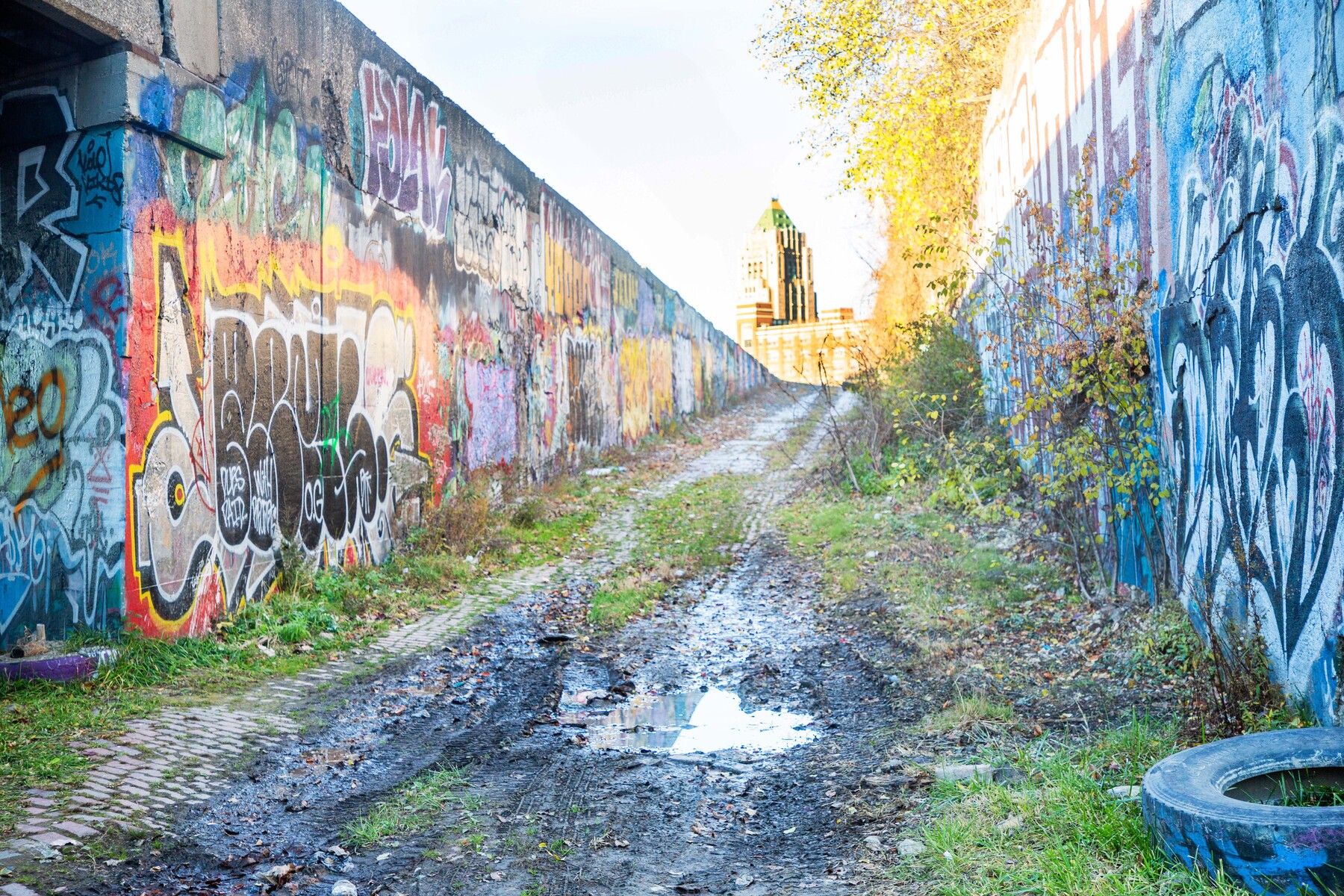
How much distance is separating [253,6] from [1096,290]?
6063mm

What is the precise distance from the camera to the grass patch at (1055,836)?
2.97m

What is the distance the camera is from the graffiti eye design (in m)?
6.06

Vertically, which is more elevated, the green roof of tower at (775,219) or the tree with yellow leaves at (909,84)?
the green roof of tower at (775,219)

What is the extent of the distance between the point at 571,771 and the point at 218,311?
406 centimetres

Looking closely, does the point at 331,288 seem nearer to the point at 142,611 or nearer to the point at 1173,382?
the point at 142,611

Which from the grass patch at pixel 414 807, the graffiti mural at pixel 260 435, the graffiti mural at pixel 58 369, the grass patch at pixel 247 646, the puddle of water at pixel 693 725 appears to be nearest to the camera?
the grass patch at pixel 414 807

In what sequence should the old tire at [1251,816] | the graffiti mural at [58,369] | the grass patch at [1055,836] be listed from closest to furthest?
1. the old tire at [1251,816]
2. the grass patch at [1055,836]
3. the graffiti mural at [58,369]

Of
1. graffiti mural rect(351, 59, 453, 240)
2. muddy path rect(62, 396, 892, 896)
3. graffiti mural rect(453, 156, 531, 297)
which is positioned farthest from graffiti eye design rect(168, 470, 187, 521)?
graffiti mural rect(453, 156, 531, 297)

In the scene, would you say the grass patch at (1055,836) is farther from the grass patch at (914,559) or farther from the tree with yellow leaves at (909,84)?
the tree with yellow leaves at (909,84)

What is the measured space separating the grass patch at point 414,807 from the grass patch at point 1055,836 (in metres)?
1.88

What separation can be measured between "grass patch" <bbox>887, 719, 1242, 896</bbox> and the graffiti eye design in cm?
482

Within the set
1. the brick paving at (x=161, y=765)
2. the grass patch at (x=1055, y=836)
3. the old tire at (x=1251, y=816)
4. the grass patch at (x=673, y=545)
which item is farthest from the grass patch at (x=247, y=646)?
the old tire at (x=1251, y=816)

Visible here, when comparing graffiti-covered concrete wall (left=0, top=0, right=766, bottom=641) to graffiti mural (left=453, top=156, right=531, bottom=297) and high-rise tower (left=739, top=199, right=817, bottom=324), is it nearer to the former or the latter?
graffiti mural (left=453, top=156, right=531, bottom=297)

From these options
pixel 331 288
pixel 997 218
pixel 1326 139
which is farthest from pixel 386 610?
pixel 997 218
